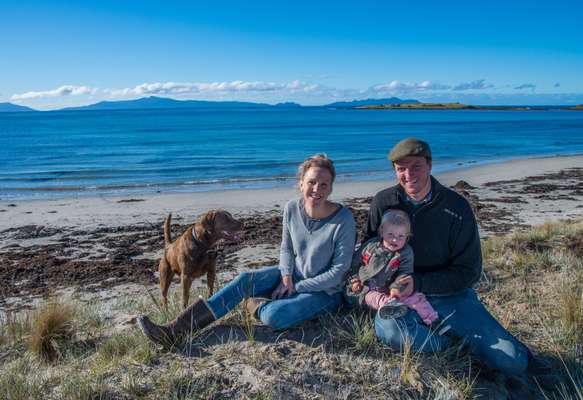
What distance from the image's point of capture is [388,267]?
390 centimetres

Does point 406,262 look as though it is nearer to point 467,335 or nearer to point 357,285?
point 357,285

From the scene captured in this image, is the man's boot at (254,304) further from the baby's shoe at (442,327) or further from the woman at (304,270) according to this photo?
the baby's shoe at (442,327)

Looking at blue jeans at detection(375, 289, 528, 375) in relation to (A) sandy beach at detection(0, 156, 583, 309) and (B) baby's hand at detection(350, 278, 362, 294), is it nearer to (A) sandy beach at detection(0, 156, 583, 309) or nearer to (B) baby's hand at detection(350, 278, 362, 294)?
(B) baby's hand at detection(350, 278, 362, 294)

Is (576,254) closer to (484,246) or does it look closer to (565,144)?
(484,246)

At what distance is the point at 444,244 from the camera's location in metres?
4.12

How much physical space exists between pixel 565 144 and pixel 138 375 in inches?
1725

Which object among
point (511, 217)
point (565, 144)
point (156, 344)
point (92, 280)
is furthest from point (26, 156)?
point (565, 144)

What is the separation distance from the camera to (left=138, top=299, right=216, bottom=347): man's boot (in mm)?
4004

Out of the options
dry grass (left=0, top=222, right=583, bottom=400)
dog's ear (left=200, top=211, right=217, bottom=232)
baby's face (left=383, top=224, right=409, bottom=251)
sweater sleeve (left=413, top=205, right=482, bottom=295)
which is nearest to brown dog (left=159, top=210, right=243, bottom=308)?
dog's ear (left=200, top=211, right=217, bottom=232)

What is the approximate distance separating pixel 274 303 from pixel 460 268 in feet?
5.12

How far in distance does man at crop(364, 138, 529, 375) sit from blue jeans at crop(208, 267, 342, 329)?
2.00 ft

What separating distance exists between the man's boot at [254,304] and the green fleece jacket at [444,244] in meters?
1.34

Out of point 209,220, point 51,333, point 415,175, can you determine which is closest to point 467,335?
point 415,175

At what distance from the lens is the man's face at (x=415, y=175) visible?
13.4 ft
